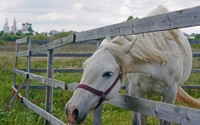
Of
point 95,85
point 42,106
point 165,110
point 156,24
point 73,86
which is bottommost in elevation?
point 42,106

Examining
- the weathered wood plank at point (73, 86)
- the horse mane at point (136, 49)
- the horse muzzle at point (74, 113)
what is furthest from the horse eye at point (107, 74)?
the weathered wood plank at point (73, 86)

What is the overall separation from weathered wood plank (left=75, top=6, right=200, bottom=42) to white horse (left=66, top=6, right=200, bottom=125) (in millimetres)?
101

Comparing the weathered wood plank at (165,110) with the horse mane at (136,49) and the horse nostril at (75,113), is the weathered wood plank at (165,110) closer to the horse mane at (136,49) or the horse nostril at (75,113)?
the horse mane at (136,49)

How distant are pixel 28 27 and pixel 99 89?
8823 centimetres

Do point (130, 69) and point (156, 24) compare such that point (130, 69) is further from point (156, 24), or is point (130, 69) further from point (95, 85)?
point (156, 24)

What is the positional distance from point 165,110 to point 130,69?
66 centimetres

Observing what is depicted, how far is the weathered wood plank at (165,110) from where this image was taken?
2185 millimetres

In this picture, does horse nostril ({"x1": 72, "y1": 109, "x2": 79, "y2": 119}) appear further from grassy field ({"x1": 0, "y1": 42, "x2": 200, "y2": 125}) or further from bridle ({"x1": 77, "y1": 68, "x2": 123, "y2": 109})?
grassy field ({"x1": 0, "y1": 42, "x2": 200, "y2": 125})

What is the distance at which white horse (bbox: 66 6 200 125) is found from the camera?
8.79ft

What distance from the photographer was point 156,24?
257 centimetres

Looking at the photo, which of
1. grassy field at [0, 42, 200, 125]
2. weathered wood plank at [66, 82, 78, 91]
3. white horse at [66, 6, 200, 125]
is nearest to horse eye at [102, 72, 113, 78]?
white horse at [66, 6, 200, 125]

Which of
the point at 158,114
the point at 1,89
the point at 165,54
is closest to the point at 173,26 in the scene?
the point at 158,114

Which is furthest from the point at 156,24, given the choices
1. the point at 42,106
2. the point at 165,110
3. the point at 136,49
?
the point at 42,106

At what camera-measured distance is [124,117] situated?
21.2ft
